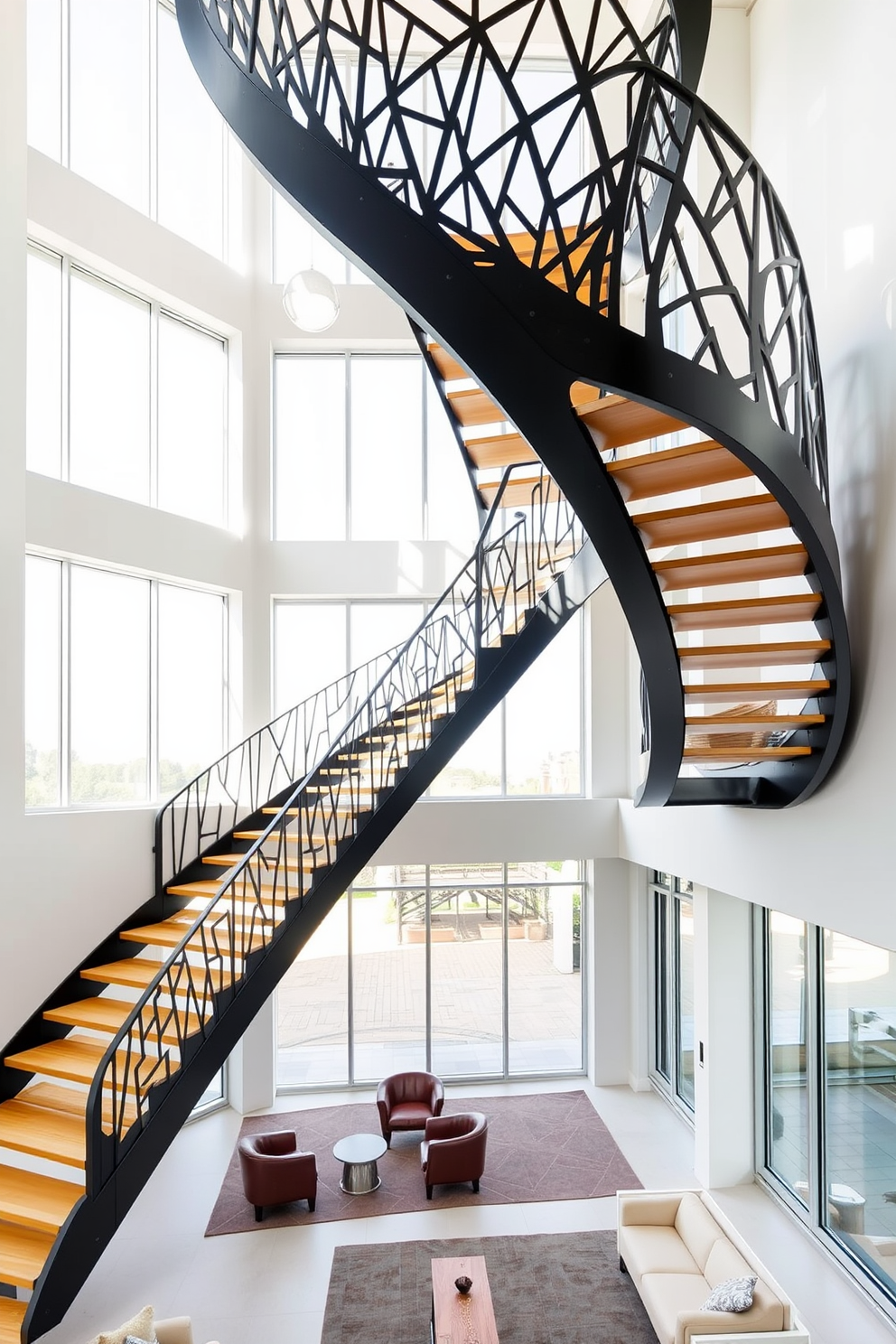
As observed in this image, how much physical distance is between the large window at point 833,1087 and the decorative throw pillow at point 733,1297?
4.59ft

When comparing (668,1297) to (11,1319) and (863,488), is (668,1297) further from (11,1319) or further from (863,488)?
(863,488)

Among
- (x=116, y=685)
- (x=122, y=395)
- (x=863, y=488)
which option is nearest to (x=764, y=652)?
(x=863, y=488)

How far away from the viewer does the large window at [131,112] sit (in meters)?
7.30

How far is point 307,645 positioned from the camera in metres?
9.88

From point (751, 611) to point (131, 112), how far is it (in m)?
7.72

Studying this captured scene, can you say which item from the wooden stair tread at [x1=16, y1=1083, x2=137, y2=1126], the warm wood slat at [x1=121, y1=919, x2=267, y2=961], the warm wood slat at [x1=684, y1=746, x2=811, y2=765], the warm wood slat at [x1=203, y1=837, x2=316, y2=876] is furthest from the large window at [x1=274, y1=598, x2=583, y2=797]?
the warm wood slat at [x1=684, y1=746, x2=811, y2=765]

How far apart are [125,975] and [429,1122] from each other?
2.91m

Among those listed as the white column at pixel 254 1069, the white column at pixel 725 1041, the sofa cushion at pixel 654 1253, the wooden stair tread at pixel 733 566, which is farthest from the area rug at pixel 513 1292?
the wooden stair tread at pixel 733 566

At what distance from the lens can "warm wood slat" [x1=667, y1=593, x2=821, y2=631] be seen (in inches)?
157

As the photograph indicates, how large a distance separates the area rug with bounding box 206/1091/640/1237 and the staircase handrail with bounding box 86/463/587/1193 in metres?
2.25

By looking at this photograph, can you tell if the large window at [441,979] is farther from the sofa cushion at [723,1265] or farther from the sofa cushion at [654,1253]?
the sofa cushion at [723,1265]

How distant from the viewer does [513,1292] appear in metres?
5.96

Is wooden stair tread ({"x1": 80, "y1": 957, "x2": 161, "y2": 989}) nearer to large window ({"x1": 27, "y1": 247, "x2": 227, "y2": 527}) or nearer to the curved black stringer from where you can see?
the curved black stringer

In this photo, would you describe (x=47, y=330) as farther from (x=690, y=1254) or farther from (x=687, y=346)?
(x=690, y=1254)
